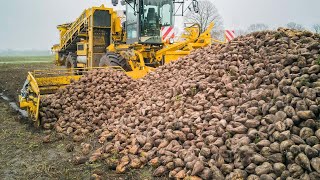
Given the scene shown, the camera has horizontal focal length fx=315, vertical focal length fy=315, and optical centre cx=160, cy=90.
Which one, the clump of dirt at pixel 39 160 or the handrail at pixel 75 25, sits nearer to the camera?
the clump of dirt at pixel 39 160

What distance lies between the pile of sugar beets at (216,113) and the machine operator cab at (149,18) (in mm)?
2456

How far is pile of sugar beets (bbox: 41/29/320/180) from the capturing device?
388 centimetres

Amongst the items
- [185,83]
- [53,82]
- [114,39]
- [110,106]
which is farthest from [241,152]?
[114,39]

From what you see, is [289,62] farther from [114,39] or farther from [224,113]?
[114,39]

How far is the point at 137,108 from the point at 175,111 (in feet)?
3.86

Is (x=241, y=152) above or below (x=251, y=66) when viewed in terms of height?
below

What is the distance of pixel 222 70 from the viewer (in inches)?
226

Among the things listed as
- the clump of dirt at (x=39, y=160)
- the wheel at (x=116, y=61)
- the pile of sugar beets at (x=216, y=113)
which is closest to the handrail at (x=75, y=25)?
the wheel at (x=116, y=61)

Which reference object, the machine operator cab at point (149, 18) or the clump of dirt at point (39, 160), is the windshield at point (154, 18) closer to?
the machine operator cab at point (149, 18)

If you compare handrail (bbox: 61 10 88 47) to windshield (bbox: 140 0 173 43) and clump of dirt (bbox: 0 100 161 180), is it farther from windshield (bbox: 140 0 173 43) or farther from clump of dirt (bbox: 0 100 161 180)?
clump of dirt (bbox: 0 100 161 180)

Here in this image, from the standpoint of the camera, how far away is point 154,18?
9773mm

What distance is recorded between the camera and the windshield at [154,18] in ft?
31.7

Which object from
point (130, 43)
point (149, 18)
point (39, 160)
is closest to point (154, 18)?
point (149, 18)

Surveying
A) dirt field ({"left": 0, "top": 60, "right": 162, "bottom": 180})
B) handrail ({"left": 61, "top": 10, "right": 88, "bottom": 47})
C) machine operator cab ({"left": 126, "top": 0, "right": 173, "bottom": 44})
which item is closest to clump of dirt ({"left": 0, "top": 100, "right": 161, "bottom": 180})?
dirt field ({"left": 0, "top": 60, "right": 162, "bottom": 180})
